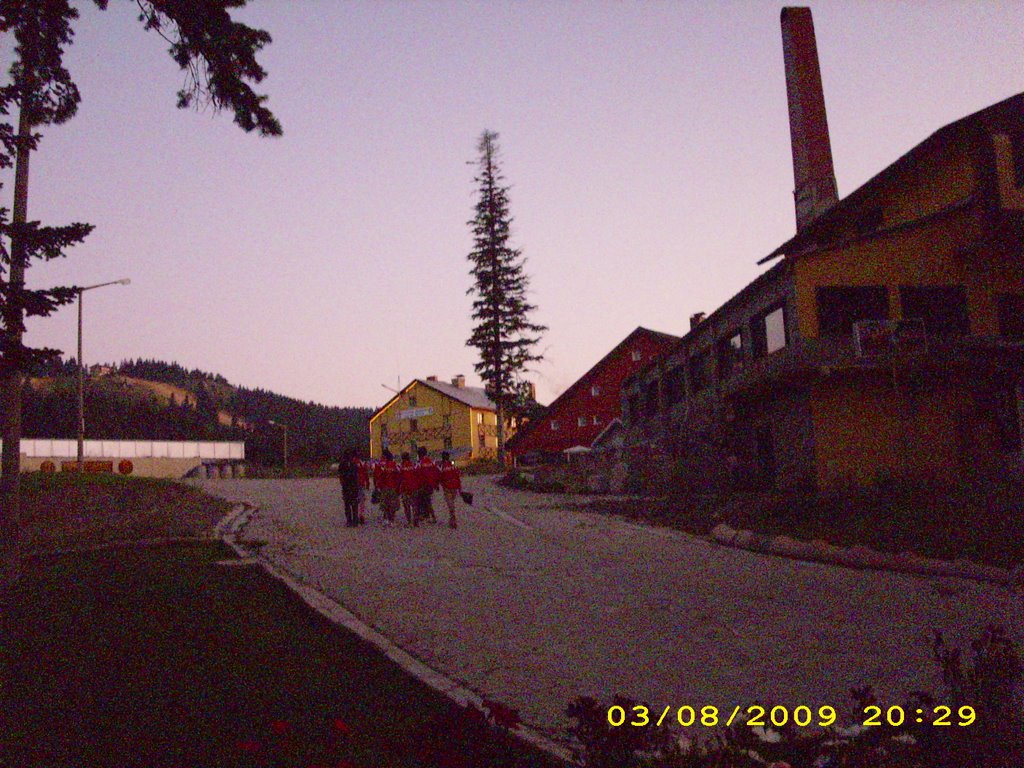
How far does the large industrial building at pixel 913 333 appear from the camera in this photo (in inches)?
800

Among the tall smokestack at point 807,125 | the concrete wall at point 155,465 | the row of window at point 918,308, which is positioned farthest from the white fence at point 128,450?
the row of window at point 918,308

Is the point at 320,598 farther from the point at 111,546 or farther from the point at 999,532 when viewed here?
the point at 999,532

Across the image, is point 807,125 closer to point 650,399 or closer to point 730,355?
point 730,355

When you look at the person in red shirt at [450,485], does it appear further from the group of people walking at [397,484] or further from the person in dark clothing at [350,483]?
the person in dark clothing at [350,483]

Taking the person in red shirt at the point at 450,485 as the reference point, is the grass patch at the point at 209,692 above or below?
below

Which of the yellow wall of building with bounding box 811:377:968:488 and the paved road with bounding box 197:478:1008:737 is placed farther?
the yellow wall of building with bounding box 811:377:968:488

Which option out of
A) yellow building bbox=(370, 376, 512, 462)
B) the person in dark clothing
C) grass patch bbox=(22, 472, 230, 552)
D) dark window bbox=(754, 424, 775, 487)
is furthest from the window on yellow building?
yellow building bbox=(370, 376, 512, 462)

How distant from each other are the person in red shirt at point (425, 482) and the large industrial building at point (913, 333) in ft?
25.7

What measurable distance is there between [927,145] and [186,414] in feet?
316

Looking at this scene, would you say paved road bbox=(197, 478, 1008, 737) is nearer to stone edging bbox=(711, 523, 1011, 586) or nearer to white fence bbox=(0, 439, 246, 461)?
stone edging bbox=(711, 523, 1011, 586)

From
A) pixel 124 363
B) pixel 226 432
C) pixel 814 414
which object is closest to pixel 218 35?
pixel 814 414

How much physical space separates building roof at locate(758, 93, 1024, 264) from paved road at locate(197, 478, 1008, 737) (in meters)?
12.9

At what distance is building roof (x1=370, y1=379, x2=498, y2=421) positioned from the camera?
2793 inches

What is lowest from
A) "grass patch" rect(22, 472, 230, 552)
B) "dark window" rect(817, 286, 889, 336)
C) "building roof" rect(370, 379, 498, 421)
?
"grass patch" rect(22, 472, 230, 552)
